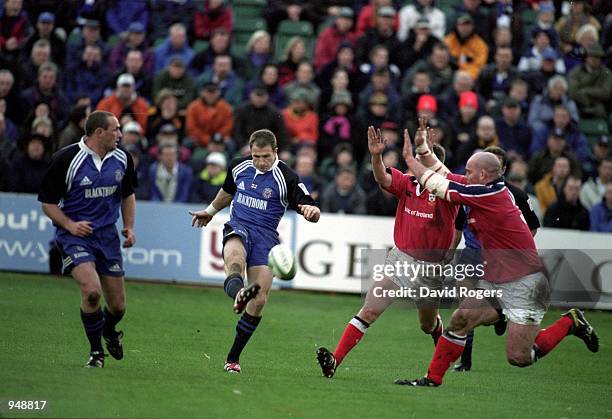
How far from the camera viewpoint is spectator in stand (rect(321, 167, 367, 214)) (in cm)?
1867

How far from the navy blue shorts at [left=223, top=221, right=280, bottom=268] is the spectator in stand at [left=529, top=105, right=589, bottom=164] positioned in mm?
10330

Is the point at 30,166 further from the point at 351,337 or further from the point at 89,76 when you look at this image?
the point at 351,337

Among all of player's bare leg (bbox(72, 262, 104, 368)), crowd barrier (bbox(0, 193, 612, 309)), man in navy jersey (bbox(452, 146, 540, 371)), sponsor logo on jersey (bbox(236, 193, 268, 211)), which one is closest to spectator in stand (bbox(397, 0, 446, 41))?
crowd barrier (bbox(0, 193, 612, 309))

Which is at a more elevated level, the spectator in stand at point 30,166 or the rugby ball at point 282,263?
the rugby ball at point 282,263

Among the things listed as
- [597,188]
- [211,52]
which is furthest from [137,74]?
[597,188]

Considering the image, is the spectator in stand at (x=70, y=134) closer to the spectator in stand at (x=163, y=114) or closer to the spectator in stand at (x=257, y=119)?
the spectator in stand at (x=163, y=114)

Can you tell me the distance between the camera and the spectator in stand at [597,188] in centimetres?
1927

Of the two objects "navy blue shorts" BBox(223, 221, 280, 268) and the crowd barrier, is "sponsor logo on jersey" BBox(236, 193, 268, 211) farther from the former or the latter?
the crowd barrier

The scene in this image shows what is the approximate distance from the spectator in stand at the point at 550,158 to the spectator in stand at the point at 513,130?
0.38 metres

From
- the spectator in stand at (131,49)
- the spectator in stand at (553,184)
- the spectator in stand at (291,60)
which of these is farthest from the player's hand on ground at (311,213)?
the spectator in stand at (131,49)

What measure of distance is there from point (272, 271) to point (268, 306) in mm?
6228

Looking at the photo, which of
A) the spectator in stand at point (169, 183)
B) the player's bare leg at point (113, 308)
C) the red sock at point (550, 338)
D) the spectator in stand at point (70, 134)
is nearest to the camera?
the player's bare leg at point (113, 308)

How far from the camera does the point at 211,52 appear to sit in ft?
70.0

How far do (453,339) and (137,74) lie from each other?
11.4m
